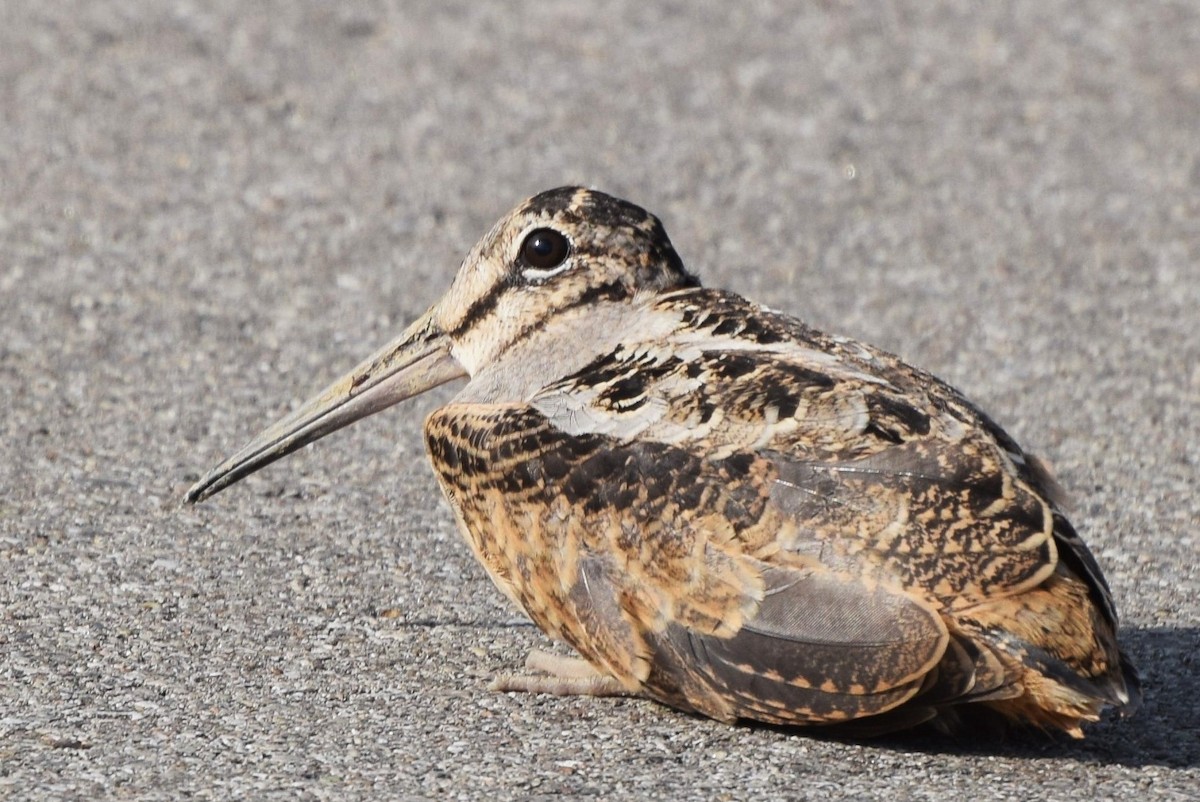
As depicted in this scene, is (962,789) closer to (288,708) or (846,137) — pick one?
(288,708)

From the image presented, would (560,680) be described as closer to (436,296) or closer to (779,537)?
(779,537)

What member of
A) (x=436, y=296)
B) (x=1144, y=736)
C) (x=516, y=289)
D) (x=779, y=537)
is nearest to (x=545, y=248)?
(x=516, y=289)

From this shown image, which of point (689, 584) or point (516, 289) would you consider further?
point (516, 289)

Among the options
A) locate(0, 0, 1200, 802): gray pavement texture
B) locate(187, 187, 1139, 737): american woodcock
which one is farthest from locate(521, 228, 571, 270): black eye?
locate(0, 0, 1200, 802): gray pavement texture

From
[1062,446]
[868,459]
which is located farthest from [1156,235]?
[868,459]

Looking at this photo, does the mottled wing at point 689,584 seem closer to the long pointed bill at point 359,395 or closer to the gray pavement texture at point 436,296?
the gray pavement texture at point 436,296

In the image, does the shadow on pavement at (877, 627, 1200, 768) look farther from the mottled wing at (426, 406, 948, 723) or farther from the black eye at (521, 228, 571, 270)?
the black eye at (521, 228, 571, 270)

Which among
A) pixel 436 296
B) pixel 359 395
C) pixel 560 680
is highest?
pixel 359 395
